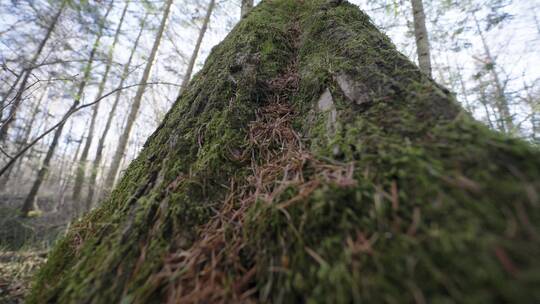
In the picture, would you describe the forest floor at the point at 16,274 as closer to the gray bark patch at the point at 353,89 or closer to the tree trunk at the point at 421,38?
the gray bark patch at the point at 353,89

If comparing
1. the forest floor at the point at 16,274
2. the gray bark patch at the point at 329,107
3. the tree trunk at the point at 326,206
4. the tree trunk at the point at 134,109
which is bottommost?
the forest floor at the point at 16,274

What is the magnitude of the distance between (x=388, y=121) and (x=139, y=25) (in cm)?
1218

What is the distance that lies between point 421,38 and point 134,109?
9788 mm

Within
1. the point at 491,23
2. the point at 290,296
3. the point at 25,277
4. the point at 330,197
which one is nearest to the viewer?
the point at 290,296

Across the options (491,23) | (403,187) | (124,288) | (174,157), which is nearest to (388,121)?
(403,187)

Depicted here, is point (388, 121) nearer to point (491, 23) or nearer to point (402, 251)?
point (402, 251)

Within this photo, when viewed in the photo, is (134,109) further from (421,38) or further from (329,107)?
(421,38)

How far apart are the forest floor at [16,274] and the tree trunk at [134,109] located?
522 centimetres

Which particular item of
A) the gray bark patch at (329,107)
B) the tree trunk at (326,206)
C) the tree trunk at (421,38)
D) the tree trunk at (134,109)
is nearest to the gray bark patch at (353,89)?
the tree trunk at (326,206)

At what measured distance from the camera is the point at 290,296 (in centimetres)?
84

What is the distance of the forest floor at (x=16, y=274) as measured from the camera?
1781mm

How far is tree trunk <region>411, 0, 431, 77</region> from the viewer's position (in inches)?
204

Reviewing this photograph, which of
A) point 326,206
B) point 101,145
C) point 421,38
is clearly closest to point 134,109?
point 101,145

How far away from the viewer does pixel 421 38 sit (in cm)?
530
